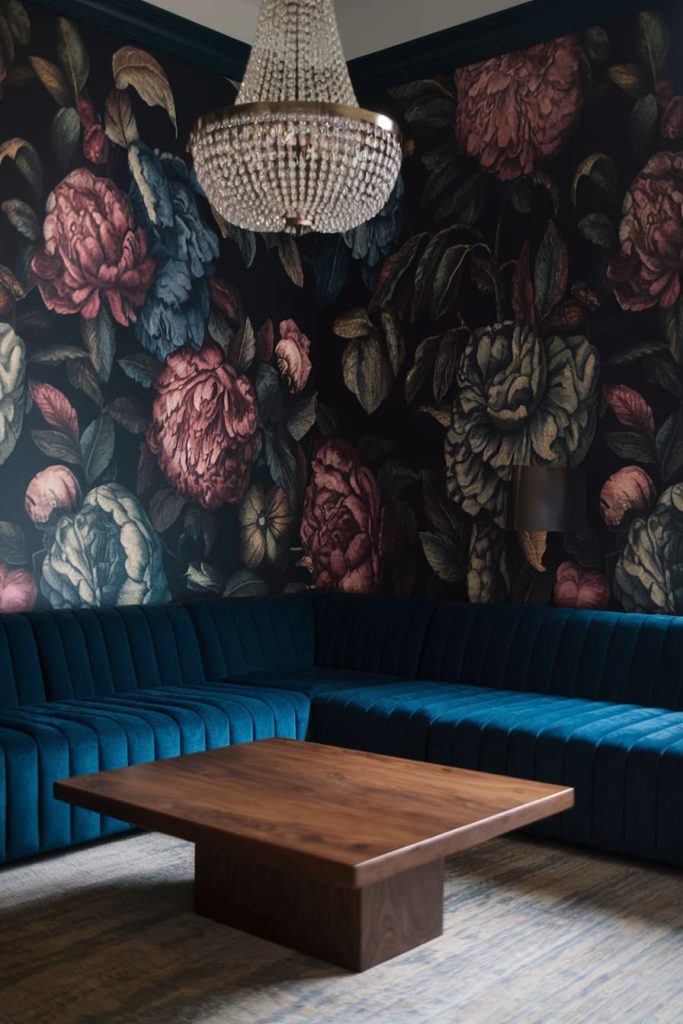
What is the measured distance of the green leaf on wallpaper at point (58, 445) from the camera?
4648 millimetres

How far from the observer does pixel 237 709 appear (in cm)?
414

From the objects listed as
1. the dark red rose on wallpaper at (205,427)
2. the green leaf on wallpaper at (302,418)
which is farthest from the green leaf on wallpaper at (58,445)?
the green leaf on wallpaper at (302,418)

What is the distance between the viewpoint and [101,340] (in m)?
4.88

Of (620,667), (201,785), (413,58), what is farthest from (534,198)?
(201,785)

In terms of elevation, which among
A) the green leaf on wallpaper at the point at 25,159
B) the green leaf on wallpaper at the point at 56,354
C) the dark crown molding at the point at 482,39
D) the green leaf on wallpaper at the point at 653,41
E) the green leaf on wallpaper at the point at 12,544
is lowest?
the green leaf on wallpaper at the point at 12,544

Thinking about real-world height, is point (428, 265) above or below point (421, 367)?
above

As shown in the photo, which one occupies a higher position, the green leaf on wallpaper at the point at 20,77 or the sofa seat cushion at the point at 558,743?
the green leaf on wallpaper at the point at 20,77

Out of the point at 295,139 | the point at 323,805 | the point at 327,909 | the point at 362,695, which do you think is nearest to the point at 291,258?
the point at 362,695

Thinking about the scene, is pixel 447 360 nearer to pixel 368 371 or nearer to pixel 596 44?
pixel 368 371

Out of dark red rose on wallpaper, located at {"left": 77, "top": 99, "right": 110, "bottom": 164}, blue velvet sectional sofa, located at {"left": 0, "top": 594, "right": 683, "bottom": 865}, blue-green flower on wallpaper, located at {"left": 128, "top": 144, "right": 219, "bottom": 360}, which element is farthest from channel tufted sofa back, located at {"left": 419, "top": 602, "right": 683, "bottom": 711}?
dark red rose on wallpaper, located at {"left": 77, "top": 99, "right": 110, "bottom": 164}

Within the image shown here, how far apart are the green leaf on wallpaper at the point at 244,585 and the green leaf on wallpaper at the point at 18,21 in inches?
99.9

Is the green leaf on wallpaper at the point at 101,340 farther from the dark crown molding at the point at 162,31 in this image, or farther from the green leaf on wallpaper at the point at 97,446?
the dark crown molding at the point at 162,31

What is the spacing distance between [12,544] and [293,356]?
1891 millimetres

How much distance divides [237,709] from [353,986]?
1.55 m
